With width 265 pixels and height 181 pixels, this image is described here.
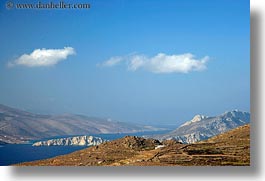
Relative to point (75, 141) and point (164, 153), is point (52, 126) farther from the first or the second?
point (164, 153)

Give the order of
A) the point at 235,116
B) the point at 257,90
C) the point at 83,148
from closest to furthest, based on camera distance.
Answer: the point at 257,90 → the point at 235,116 → the point at 83,148

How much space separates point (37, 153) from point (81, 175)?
76.7 inches

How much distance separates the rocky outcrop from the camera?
13.6 meters

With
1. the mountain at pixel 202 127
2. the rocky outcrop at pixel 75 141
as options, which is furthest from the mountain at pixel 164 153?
the rocky outcrop at pixel 75 141

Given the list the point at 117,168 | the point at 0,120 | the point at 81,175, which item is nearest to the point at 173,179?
the point at 117,168

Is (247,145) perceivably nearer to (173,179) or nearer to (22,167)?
(173,179)

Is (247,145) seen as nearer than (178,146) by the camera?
Yes

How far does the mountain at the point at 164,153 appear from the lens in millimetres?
11723

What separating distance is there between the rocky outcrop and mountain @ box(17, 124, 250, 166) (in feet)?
1.20

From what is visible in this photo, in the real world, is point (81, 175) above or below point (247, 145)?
below

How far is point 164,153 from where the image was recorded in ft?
41.0

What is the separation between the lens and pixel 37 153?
42.1 ft

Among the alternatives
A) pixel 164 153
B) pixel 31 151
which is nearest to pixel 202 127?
pixel 164 153

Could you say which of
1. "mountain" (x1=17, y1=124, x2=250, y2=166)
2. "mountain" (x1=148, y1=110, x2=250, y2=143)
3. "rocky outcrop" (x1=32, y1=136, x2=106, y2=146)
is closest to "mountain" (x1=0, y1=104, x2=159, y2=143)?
"rocky outcrop" (x1=32, y1=136, x2=106, y2=146)
